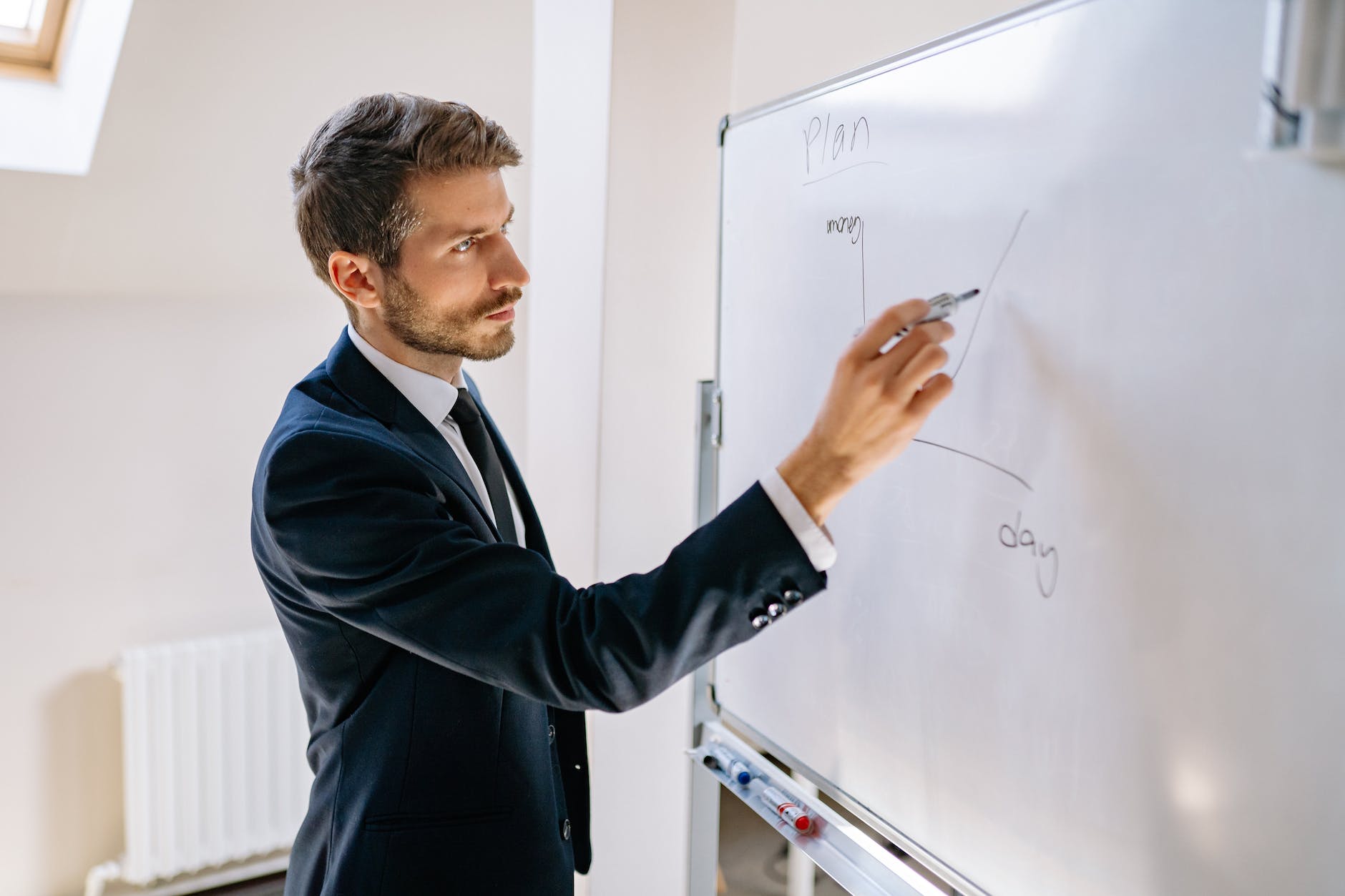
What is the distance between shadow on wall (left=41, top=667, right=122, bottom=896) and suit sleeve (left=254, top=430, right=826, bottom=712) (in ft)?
5.26

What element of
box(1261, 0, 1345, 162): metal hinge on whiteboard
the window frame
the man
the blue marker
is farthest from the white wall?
box(1261, 0, 1345, 162): metal hinge on whiteboard

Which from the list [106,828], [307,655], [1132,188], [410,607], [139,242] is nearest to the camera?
[1132,188]

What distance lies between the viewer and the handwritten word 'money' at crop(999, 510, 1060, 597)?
0.94m

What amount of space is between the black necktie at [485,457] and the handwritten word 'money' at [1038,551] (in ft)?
2.12

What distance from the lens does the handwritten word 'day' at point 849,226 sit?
118cm

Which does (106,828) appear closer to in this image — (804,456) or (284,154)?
(284,154)

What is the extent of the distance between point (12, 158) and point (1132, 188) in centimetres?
219

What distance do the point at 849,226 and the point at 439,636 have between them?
70 cm

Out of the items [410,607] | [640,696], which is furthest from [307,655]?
[640,696]

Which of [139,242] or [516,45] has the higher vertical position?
[516,45]

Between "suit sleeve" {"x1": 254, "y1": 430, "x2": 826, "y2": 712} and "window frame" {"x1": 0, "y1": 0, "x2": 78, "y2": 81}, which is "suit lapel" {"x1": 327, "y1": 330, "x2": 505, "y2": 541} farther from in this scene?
"window frame" {"x1": 0, "y1": 0, "x2": 78, "y2": 81}

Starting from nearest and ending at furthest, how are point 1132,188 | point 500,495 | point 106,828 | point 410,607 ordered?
point 1132,188
point 410,607
point 500,495
point 106,828

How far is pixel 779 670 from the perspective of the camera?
1.39 meters

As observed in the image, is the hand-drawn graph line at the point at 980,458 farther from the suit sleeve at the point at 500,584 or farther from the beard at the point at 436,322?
the beard at the point at 436,322
